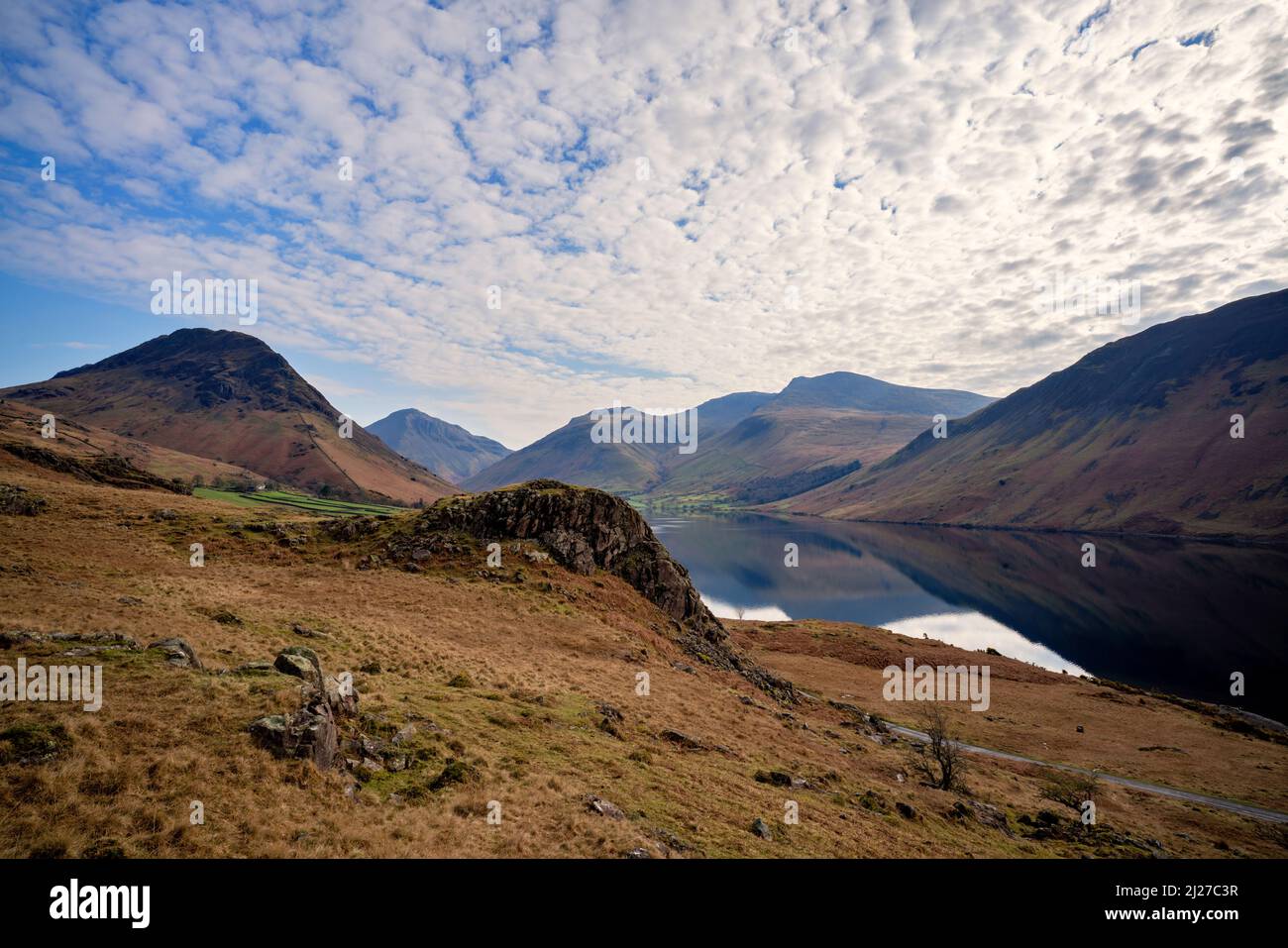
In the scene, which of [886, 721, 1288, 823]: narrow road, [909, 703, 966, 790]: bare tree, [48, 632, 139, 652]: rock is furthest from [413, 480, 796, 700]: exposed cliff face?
[48, 632, 139, 652]: rock

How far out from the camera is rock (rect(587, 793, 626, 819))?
15734mm

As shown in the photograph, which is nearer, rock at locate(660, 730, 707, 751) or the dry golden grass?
the dry golden grass

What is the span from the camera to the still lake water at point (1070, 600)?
70062mm

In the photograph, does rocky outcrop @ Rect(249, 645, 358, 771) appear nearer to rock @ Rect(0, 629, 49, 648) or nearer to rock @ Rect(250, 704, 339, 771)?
rock @ Rect(250, 704, 339, 771)

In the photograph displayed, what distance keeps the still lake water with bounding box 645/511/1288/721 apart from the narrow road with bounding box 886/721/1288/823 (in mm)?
29793

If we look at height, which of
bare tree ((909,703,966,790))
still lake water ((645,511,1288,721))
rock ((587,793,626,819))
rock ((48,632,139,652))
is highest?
rock ((48,632,139,652))

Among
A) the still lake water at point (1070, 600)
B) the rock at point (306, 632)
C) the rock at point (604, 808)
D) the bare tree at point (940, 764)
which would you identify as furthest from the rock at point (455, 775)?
the still lake water at point (1070, 600)

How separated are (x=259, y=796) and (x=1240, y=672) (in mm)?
97054

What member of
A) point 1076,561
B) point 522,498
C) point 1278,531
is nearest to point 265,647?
point 522,498

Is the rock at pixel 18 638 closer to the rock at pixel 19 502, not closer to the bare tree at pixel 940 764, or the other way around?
the rock at pixel 19 502

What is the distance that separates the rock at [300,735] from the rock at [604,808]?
7.43 m
